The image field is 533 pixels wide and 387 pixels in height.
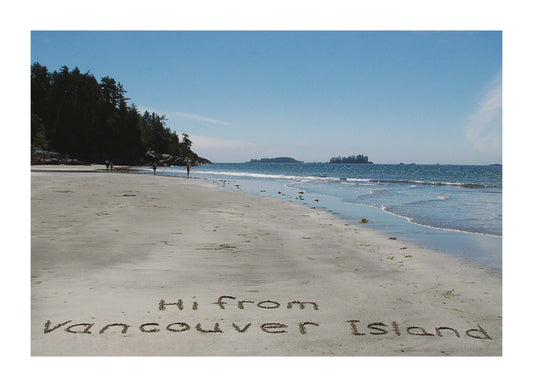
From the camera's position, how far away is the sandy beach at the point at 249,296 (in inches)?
125

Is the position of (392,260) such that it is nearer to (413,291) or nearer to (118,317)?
(413,291)

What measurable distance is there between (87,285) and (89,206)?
7576 mm

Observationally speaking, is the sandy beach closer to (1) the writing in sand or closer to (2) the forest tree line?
(1) the writing in sand

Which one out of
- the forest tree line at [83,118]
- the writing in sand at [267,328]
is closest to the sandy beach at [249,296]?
the writing in sand at [267,328]

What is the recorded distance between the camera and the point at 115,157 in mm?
68875

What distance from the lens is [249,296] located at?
4.20 meters

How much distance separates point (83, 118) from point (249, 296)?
226 ft

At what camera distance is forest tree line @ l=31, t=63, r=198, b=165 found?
2402 inches

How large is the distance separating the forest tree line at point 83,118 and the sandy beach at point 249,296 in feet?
180

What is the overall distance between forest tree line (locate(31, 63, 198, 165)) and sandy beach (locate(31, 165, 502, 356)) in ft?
180

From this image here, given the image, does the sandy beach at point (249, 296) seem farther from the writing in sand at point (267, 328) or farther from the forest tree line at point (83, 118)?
the forest tree line at point (83, 118)

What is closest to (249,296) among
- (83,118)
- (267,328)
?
(267,328)
